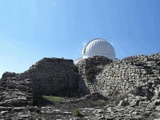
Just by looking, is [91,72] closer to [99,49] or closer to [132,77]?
[132,77]

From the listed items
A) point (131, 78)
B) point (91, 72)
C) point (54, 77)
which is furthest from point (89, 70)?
point (131, 78)

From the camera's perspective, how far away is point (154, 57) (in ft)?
78.8

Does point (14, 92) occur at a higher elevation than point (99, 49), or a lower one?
lower

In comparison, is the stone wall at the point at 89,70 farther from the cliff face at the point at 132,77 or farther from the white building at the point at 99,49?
the white building at the point at 99,49

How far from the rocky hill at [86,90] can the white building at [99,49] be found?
42.0ft

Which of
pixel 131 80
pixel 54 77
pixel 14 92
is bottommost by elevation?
pixel 14 92

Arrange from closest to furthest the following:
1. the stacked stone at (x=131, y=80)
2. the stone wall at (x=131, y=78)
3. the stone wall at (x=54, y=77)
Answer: the stacked stone at (x=131, y=80), the stone wall at (x=131, y=78), the stone wall at (x=54, y=77)

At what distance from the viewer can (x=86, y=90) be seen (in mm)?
26844

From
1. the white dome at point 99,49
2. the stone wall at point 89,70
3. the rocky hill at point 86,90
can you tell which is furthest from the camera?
the white dome at point 99,49

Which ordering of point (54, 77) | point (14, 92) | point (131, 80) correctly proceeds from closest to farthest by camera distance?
point (14, 92)
point (131, 80)
point (54, 77)

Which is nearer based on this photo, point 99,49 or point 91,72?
point 91,72

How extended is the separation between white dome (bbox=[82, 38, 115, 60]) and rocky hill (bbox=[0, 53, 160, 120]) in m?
12.8

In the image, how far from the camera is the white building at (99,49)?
42781mm

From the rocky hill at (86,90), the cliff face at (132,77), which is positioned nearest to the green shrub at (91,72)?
the rocky hill at (86,90)
